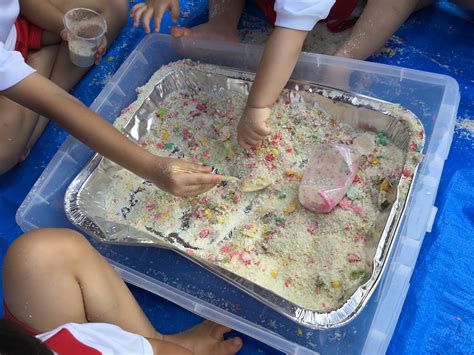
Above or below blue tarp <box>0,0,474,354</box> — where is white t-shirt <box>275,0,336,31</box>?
above

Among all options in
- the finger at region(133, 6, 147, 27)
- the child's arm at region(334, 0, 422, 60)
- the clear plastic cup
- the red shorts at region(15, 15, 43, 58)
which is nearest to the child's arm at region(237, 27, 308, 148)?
the child's arm at region(334, 0, 422, 60)

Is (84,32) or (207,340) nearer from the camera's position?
(207,340)

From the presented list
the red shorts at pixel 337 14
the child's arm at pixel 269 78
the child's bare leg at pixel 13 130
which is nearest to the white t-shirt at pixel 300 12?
the child's arm at pixel 269 78

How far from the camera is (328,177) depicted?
971mm

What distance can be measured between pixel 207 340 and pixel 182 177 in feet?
1.04

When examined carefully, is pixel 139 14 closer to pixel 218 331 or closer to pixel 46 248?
pixel 46 248

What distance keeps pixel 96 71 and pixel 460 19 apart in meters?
0.95

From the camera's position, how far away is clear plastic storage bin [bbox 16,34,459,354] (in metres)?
0.88

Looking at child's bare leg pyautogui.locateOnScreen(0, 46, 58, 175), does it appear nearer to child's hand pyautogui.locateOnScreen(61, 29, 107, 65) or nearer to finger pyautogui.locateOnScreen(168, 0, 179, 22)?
child's hand pyautogui.locateOnScreen(61, 29, 107, 65)

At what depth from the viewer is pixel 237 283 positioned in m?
0.88

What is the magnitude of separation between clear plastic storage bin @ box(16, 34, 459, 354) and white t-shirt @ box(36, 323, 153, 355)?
164 mm

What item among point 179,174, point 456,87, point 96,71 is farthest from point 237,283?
point 96,71

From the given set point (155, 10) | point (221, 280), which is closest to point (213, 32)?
point (155, 10)

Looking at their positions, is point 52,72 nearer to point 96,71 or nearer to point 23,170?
point 96,71
